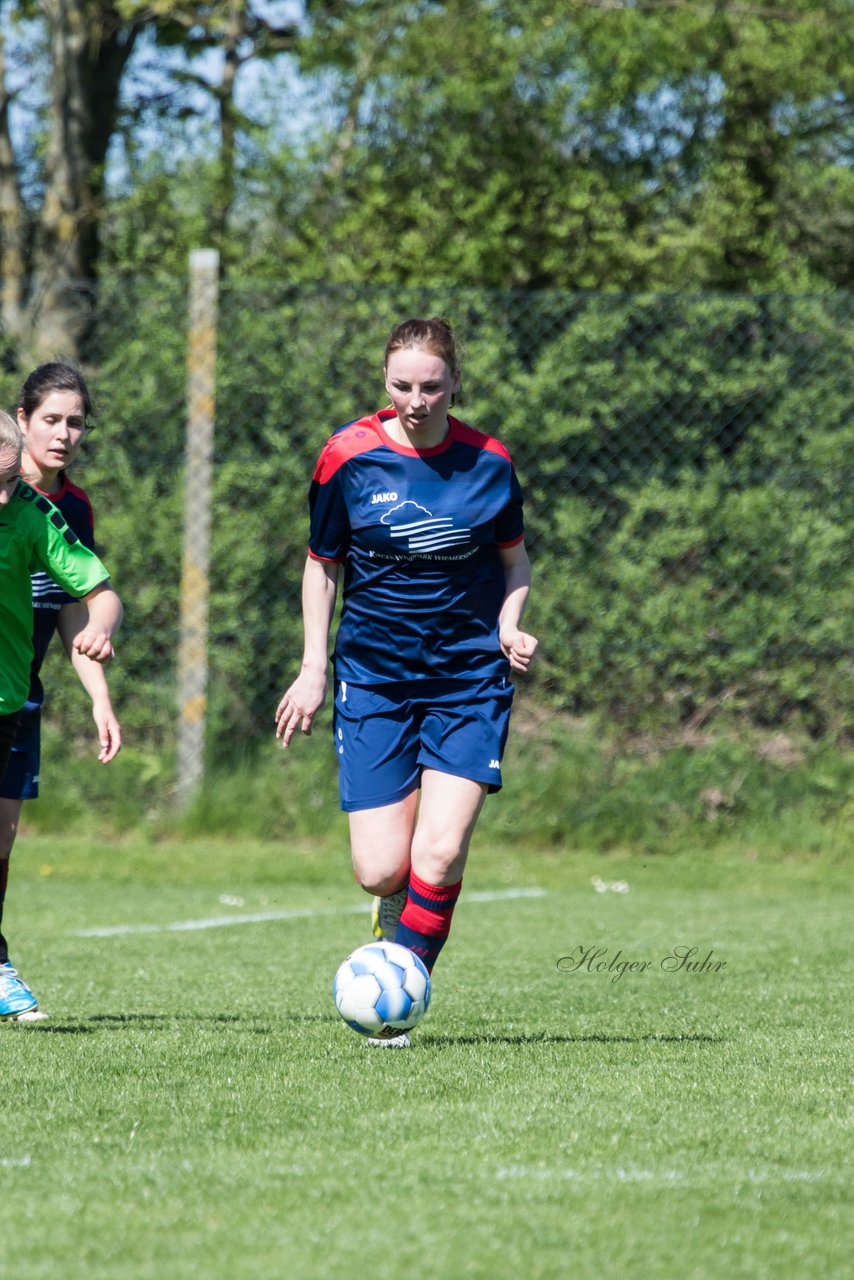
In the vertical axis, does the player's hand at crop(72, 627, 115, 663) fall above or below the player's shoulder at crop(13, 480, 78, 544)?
below

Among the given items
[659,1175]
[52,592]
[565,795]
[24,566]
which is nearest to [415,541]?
[24,566]

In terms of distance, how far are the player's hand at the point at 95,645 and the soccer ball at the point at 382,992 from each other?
41.1 inches

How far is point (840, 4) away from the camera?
477 inches

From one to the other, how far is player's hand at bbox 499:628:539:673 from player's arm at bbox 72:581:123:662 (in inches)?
42.2

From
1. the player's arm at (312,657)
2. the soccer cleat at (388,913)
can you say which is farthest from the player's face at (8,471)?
the soccer cleat at (388,913)

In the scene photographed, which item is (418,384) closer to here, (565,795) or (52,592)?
(52,592)

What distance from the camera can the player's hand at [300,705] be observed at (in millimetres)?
4520

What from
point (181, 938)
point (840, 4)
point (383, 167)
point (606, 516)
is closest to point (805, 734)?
point (606, 516)

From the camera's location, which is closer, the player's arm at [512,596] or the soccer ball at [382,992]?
the soccer ball at [382,992]

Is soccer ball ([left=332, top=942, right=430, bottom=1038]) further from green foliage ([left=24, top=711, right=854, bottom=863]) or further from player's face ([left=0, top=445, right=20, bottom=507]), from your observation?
green foliage ([left=24, top=711, right=854, bottom=863])

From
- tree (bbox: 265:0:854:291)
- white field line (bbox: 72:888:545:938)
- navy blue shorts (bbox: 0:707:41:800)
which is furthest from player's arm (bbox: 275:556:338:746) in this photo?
tree (bbox: 265:0:854:291)

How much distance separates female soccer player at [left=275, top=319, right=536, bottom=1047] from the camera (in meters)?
4.65

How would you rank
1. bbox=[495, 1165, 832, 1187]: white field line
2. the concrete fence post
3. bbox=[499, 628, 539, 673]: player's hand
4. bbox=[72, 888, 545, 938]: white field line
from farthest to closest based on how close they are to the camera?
the concrete fence post → bbox=[72, 888, 545, 938]: white field line → bbox=[499, 628, 539, 673]: player's hand → bbox=[495, 1165, 832, 1187]: white field line

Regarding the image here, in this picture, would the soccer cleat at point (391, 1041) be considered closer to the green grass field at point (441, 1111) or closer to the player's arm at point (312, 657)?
the green grass field at point (441, 1111)
